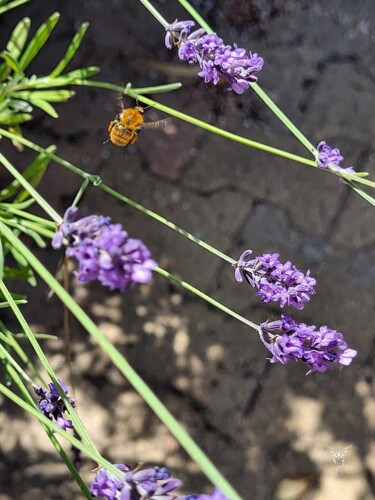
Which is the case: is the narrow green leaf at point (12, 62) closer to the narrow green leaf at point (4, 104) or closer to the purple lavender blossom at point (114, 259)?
the narrow green leaf at point (4, 104)

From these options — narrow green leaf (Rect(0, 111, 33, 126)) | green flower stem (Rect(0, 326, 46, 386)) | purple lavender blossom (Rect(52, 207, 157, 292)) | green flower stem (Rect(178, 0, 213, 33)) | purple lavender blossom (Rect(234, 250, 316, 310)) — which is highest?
green flower stem (Rect(178, 0, 213, 33))

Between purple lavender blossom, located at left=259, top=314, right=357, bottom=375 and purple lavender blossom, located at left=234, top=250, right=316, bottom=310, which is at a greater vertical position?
purple lavender blossom, located at left=234, top=250, right=316, bottom=310

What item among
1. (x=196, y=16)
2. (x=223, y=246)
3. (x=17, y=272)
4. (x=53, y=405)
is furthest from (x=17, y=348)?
(x=223, y=246)

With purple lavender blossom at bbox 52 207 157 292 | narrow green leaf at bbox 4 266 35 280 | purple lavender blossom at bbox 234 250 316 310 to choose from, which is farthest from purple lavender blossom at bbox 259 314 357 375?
narrow green leaf at bbox 4 266 35 280

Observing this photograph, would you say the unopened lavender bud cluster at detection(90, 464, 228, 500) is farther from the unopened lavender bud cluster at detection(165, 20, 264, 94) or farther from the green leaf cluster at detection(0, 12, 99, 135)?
the green leaf cluster at detection(0, 12, 99, 135)

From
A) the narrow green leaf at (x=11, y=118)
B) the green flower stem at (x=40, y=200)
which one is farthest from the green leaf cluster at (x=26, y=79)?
the green flower stem at (x=40, y=200)

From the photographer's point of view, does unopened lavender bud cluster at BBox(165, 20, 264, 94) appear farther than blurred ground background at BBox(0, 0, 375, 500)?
No
